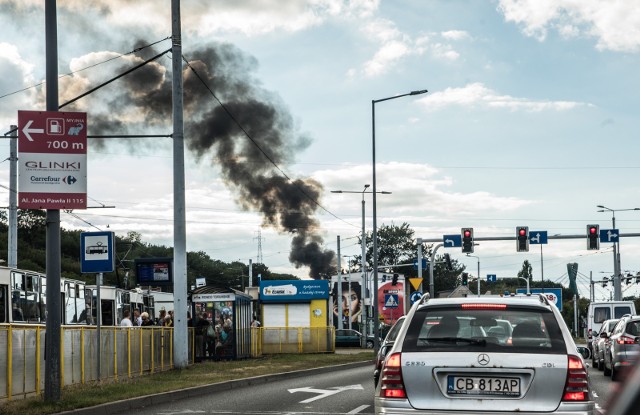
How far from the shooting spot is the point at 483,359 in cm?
680

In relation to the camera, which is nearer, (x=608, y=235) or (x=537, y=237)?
(x=537, y=237)

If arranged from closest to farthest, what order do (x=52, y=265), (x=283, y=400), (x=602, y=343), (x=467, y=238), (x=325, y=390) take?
(x=52, y=265) → (x=283, y=400) → (x=325, y=390) → (x=602, y=343) → (x=467, y=238)

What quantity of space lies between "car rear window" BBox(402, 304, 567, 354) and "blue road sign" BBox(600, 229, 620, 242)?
123 ft

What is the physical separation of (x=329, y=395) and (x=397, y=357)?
36.0 ft

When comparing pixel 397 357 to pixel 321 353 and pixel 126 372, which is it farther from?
pixel 321 353

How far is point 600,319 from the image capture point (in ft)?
132

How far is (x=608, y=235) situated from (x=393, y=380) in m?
38.9

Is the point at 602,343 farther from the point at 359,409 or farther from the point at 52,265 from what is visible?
the point at 52,265

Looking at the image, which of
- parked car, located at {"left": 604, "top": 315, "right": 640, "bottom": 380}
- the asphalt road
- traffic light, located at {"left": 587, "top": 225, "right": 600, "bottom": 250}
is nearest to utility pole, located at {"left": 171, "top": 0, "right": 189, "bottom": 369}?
the asphalt road

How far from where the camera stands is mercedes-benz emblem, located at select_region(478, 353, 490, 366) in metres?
6.79

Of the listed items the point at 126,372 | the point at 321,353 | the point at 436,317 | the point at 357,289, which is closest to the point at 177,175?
the point at 126,372

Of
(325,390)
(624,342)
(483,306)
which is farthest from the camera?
(624,342)

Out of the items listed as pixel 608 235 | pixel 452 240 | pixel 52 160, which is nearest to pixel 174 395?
pixel 52 160

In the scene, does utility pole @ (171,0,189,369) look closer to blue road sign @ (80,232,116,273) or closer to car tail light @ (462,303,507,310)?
blue road sign @ (80,232,116,273)
